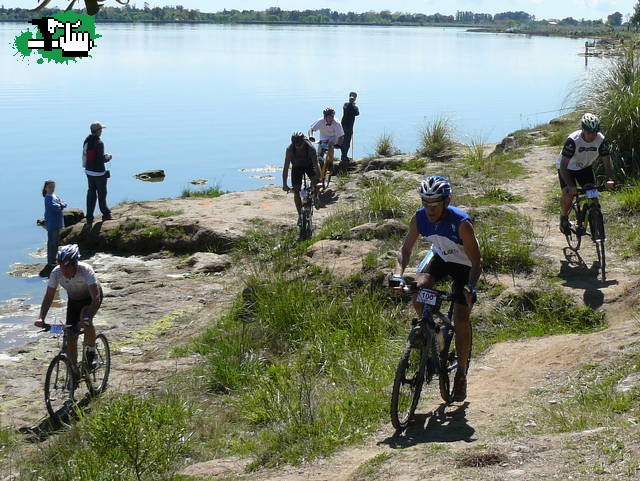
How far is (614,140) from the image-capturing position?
16.3 metres

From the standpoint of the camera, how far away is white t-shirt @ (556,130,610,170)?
37.6 ft

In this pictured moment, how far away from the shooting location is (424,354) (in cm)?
735

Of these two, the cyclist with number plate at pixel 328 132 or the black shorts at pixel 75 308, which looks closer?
the black shorts at pixel 75 308

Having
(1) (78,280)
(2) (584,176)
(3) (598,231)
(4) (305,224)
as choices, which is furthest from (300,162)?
(1) (78,280)

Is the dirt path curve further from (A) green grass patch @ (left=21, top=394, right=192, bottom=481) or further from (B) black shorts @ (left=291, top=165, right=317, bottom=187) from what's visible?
(B) black shorts @ (left=291, top=165, right=317, bottom=187)

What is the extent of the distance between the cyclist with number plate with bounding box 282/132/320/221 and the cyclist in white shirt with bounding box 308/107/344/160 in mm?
4378

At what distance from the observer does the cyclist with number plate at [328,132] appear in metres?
20.2

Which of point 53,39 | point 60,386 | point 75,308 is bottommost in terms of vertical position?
point 60,386

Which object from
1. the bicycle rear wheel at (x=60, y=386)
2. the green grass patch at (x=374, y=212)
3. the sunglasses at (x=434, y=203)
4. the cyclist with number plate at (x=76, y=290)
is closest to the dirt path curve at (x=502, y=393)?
the sunglasses at (x=434, y=203)

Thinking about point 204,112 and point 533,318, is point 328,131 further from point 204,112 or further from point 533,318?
point 204,112

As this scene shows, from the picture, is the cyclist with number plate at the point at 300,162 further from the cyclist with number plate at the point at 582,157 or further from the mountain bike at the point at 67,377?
the mountain bike at the point at 67,377

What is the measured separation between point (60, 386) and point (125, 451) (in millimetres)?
3528

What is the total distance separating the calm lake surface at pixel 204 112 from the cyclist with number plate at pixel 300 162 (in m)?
5.08

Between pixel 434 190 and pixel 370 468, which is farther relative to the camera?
pixel 434 190
